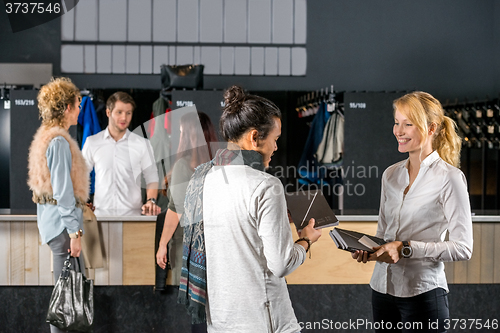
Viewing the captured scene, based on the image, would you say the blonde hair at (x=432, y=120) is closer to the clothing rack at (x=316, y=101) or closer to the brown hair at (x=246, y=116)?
the brown hair at (x=246, y=116)

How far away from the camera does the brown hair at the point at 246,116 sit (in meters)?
1.35

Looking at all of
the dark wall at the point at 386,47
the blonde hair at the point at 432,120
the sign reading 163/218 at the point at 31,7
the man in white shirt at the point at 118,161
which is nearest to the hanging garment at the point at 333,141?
the dark wall at the point at 386,47

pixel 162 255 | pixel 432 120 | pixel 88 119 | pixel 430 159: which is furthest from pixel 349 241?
pixel 88 119

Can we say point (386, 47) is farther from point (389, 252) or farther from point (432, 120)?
point (389, 252)

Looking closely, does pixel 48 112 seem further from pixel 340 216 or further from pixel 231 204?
pixel 340 216

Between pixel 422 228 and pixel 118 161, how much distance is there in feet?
8.44

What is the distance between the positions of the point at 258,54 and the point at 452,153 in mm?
5654

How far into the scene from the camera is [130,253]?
2717 millimetres

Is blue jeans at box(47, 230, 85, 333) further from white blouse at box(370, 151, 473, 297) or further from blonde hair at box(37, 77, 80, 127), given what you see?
white blouse at box(370, 151, 473, 297)

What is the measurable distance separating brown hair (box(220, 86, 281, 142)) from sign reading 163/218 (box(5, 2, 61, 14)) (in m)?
6.41

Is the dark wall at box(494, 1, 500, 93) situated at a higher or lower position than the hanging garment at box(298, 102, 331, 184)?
higher

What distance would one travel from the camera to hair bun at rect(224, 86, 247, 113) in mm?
1377

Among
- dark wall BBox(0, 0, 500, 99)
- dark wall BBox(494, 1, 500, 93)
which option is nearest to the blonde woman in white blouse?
dark wall BBox(0, 0, 500, 99)

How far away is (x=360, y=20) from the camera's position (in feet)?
22.6
